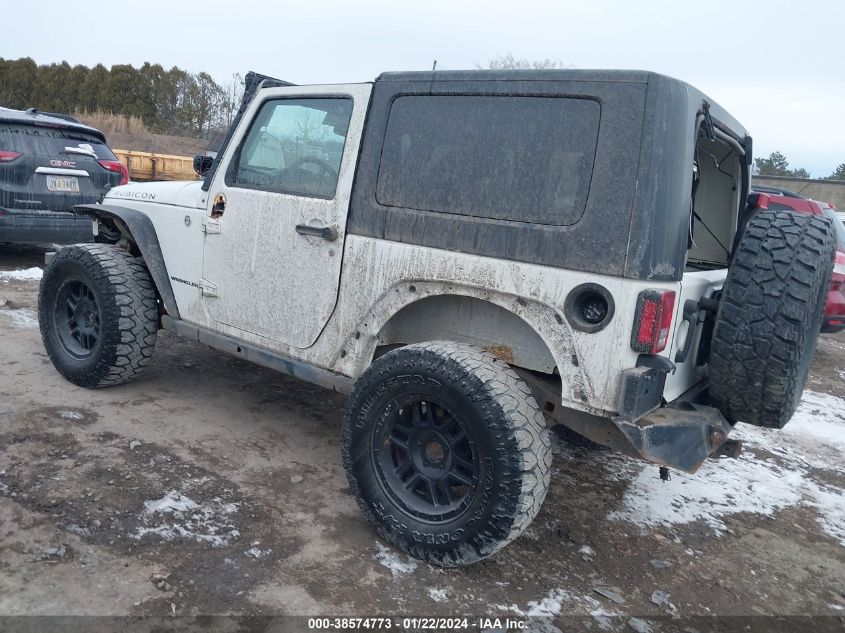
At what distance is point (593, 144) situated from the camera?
2621 millimetres

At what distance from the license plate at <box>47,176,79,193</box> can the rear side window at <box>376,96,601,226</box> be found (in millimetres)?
5380

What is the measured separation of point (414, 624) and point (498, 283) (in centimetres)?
135

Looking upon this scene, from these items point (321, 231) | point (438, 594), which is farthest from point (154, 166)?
point (438, 594)

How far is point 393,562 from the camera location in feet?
9.45

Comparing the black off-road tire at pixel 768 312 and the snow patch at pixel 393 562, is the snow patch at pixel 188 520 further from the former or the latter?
the black off-road tire at pixel 768 312

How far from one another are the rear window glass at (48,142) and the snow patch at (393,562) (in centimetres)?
615

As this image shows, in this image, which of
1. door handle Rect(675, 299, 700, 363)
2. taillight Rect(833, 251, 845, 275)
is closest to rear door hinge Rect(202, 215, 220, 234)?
door handle Rect(675, 299, 700, 363)

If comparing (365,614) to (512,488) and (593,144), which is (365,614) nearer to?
(512,488)

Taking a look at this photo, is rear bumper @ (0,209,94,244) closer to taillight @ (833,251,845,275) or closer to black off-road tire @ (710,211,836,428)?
black off-road tire @ (710,211,836,428)

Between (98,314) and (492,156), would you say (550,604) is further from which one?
(98,314)

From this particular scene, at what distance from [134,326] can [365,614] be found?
2480 mm

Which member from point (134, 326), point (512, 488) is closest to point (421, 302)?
point (512, 488)

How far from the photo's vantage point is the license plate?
278 inches

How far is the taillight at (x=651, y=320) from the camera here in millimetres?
2482
